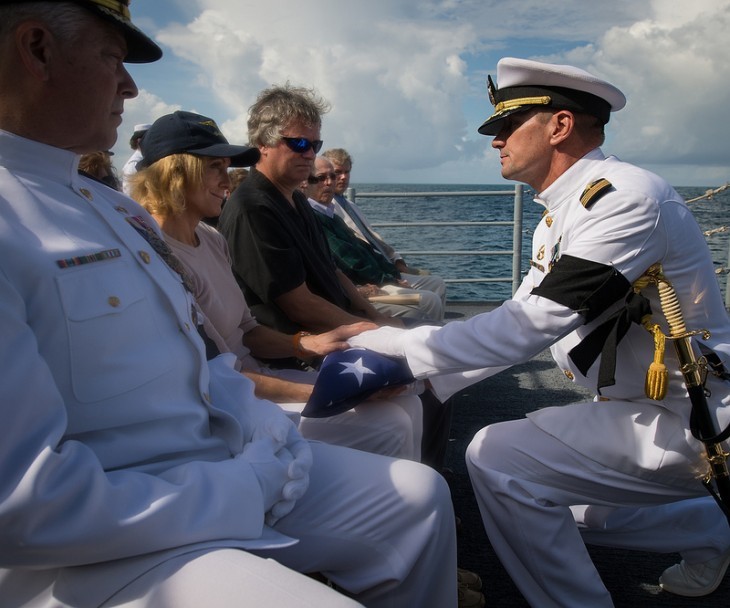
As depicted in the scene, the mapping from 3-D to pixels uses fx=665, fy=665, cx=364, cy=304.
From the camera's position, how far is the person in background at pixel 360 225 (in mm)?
5445

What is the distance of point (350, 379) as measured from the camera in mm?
1981

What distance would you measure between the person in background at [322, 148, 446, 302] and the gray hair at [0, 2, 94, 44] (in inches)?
160

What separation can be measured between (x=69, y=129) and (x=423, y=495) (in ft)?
3.51

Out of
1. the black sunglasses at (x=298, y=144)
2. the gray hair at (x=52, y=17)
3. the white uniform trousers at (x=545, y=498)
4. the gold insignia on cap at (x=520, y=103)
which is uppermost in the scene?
the gold insignia on cap at (x=520, y=103)

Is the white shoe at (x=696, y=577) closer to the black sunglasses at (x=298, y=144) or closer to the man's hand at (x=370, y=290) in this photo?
the black sunglasses at (x=298, y=144)

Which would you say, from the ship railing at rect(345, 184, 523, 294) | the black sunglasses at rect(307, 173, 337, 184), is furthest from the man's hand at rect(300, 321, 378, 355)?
the ship railing at rect(345, 184, 523, 294)

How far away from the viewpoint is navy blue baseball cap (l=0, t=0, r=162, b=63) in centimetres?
127

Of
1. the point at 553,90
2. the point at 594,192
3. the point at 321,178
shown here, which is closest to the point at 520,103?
the point at 553,90

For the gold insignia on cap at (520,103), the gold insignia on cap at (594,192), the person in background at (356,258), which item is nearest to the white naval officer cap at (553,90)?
the gold insignia on cap at (520,103)

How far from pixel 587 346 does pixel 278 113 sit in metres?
1.73

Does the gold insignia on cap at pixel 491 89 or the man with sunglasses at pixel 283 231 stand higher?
the gold insignia on cap at pixel 491 89

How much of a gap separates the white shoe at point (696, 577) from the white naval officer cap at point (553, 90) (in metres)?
1.46

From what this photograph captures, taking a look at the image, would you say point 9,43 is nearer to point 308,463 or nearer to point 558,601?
point 308,463

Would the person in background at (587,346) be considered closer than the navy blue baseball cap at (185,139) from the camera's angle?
Yes
